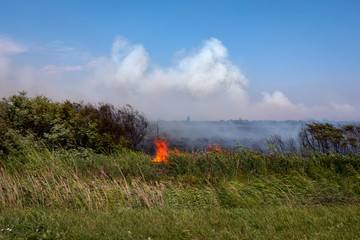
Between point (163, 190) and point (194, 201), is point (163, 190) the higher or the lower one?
the higher one

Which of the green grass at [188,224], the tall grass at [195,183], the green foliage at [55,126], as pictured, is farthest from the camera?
the green foliage at [55,126]

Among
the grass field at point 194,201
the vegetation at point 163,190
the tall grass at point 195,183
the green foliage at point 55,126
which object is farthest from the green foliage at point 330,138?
the green foliage at point 55,126

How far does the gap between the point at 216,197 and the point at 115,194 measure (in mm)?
2287

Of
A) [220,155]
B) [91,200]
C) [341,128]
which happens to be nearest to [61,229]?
[91,200]

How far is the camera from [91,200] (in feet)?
21.4

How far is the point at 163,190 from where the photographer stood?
7.12 m

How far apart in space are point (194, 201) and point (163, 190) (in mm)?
846

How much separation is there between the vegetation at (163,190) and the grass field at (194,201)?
0.8 inches

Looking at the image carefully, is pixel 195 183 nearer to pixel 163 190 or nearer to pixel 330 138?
pixel 163 190

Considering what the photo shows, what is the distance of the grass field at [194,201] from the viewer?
462 cm

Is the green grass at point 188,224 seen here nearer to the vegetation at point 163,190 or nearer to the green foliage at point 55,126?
the vegetation at point 163,190

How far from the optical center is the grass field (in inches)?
182

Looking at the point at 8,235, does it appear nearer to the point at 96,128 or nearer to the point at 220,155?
the point at 220,155

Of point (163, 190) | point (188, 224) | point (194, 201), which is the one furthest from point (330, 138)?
point (188, 224)
